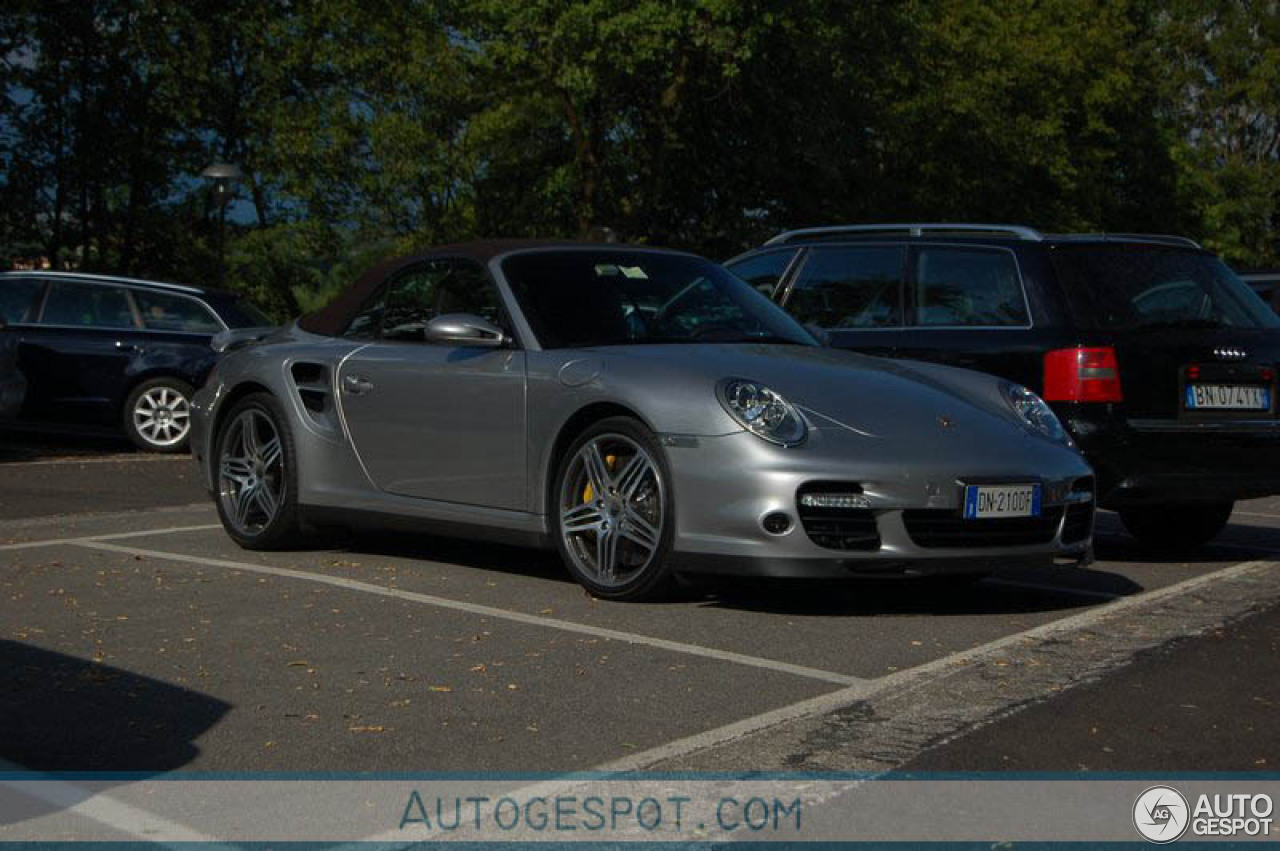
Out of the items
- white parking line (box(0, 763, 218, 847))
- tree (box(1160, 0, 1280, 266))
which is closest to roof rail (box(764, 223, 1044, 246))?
white parking line (box(0, 763, 218, 847))

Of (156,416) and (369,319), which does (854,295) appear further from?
(156,416)

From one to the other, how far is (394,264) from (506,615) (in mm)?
2507

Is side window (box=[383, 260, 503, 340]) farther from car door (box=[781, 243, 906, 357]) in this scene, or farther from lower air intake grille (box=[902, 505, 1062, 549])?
car door (box=[781, 243, 906, 357])

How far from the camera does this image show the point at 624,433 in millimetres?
7402

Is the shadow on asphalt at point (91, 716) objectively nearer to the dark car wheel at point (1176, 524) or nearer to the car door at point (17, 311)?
the dark car wheel at point (1176, 524)

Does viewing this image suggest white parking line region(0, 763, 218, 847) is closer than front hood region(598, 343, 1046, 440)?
Yes

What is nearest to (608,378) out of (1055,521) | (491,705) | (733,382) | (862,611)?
(733,382)

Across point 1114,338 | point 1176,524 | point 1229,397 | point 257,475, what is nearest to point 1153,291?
point 1114,338

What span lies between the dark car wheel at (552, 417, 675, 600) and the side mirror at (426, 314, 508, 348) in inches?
25.7

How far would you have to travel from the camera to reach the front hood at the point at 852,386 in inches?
287

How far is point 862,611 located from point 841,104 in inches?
1210

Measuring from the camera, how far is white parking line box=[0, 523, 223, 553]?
29.9ft

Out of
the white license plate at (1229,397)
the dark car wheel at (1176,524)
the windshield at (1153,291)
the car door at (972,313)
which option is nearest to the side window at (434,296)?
the car door at (972,313)

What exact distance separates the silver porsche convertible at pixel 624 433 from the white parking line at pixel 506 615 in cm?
44
